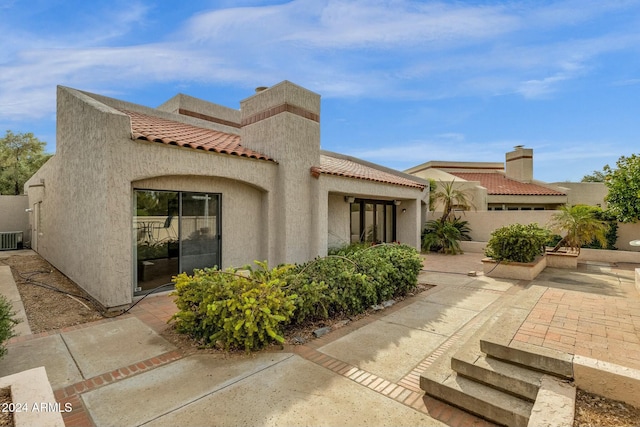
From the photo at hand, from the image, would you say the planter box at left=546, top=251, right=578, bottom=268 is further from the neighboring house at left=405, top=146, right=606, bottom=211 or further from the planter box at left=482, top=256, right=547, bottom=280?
the neighboring house at left=405, top=146, right=606, bottom=211

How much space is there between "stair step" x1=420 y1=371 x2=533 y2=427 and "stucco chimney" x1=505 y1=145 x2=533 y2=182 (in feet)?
89.8

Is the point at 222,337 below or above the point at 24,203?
below

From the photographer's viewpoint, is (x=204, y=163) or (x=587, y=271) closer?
(x=204, y=163)

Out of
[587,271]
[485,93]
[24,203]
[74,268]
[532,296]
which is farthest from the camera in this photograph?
[24,203]

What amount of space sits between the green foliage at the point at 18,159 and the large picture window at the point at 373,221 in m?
32.9

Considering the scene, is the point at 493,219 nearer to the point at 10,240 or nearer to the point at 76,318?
the point at 76,318

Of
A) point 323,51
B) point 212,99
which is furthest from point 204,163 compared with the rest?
point 212,99

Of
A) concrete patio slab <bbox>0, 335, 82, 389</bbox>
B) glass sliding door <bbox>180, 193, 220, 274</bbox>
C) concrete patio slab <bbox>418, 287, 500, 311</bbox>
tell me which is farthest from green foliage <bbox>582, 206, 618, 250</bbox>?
concrete patio slab <bbox>0, 335, 82, 389</bbox>

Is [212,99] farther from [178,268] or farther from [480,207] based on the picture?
[480,207]

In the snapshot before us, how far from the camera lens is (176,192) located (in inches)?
320

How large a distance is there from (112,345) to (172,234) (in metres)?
Answer: 3.46

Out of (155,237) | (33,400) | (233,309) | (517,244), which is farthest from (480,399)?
(517,244)

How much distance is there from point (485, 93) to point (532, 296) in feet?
35.3

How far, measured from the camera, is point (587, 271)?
38.3 ft
